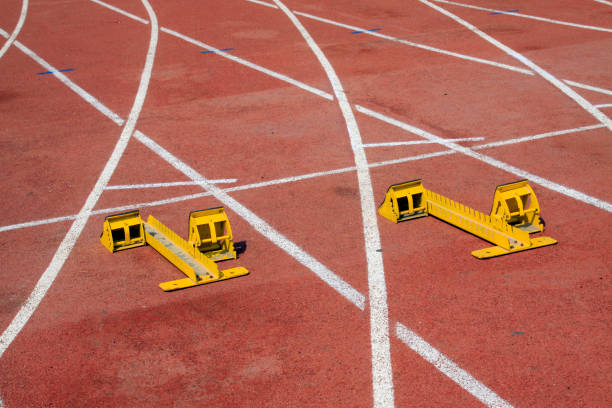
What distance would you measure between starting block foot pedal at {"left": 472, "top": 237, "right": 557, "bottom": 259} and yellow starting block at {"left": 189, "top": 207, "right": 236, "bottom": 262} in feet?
9.14

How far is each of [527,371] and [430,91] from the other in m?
8.18

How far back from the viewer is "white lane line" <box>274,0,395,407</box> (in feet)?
19.7

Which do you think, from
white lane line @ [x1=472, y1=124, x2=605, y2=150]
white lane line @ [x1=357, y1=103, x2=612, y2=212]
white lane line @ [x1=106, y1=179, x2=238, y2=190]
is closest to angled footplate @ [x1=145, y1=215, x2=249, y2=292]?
white lane line @ [x1=106, y1=179, x2=238, y2=190]

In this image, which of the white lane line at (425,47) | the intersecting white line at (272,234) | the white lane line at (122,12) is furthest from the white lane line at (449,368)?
the white lane line at (122,12)

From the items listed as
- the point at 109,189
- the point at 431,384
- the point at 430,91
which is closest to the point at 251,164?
the point at 109,189

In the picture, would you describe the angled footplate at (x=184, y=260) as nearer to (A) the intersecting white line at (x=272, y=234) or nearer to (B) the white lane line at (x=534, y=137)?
(A) the intersecting white line at (x=272, y=234)

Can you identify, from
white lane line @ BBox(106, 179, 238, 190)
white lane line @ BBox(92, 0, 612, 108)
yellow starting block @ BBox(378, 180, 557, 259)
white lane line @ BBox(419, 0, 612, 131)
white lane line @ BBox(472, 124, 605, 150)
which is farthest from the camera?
white lane line @ BBox(92, 0, 612, 108)

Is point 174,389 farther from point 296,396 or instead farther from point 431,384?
point 431,384

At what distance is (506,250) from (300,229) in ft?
8.01

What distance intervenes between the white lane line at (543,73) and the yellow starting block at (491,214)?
4122 millimetres

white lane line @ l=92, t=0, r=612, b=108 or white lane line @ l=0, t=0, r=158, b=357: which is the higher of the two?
white lane line @ l=92, t=0, r=612, b=108

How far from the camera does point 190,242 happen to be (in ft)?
26.4

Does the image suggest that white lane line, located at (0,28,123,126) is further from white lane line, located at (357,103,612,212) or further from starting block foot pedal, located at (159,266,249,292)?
starting block foot pedal, located at (159,266,249,292)

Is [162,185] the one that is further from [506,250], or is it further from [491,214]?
[506,250]
